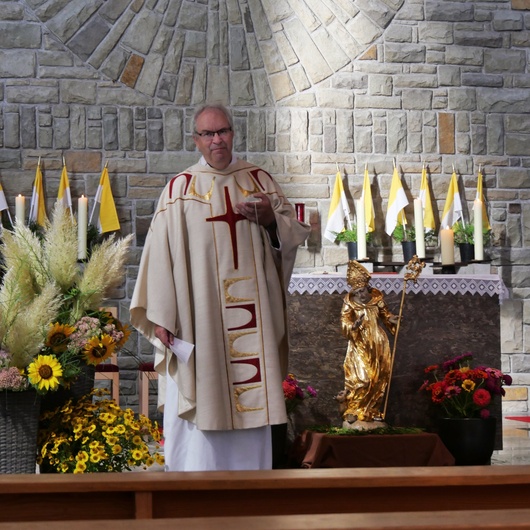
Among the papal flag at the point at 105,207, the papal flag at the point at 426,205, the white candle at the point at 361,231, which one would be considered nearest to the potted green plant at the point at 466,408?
the white candle at the point at 361,231

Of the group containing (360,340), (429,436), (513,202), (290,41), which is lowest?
(429,436)

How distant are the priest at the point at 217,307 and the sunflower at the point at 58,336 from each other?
697mm

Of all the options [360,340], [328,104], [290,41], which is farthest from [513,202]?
[360,340]

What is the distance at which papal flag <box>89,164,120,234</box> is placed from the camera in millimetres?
8555

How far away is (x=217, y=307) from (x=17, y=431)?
3.68 feet

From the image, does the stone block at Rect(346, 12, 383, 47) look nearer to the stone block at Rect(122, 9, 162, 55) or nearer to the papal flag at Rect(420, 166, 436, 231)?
the papal flag at Rect(420, 166, 436, 231)

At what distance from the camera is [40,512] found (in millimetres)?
1861

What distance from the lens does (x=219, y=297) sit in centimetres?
401

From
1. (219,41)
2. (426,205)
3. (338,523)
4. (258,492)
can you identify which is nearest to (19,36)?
(219,41)

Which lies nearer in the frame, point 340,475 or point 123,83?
point 340,475

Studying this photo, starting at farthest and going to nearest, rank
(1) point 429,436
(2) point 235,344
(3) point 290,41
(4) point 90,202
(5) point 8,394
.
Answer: (3) point 290,41
(4) point 90,202
(1) point 429,436
(2) point 235,344
(5) point 8,394

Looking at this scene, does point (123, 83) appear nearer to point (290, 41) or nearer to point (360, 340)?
point (290, 41)

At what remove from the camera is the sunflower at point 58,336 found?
3209 mm

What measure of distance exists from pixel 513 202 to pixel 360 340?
185 inches
